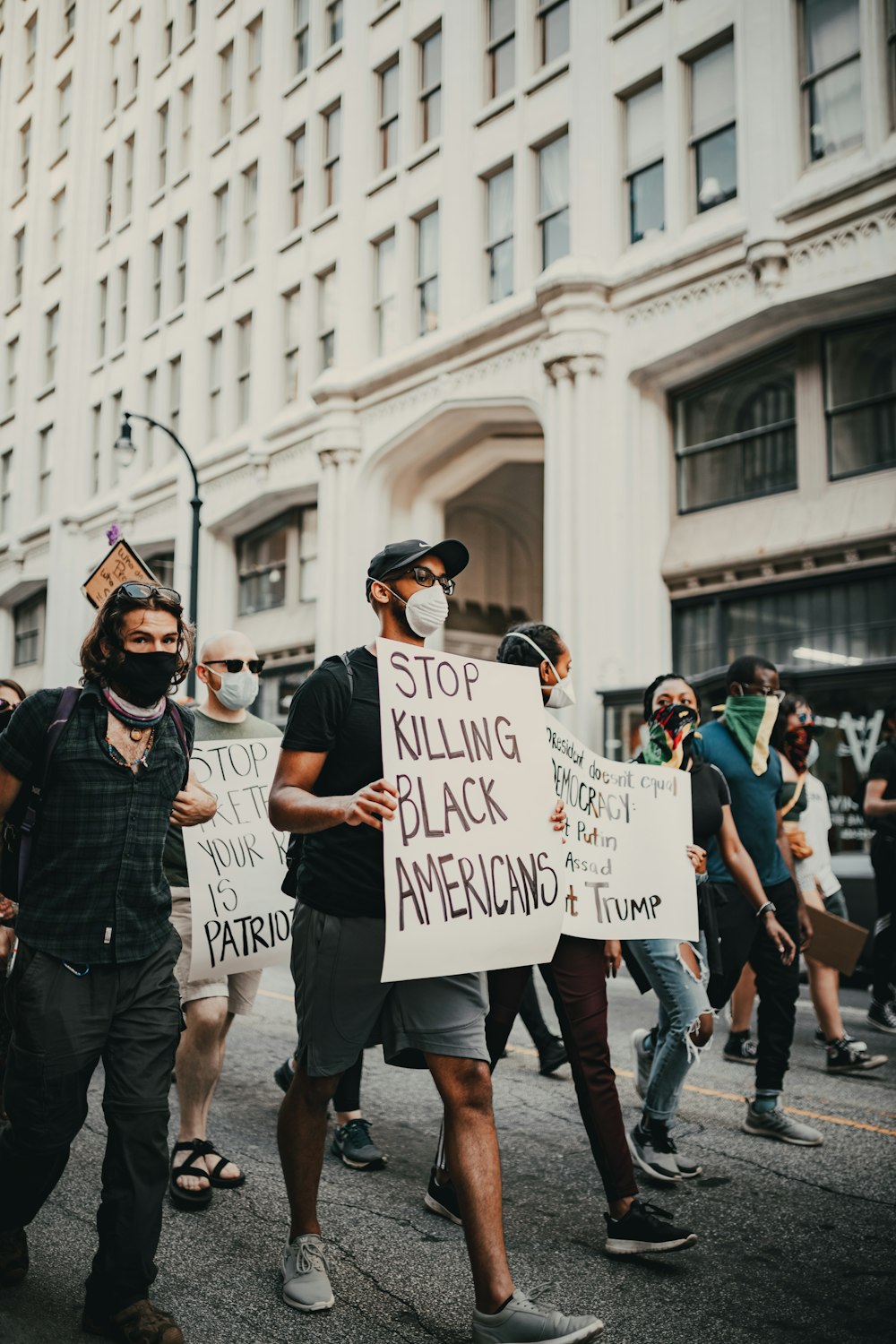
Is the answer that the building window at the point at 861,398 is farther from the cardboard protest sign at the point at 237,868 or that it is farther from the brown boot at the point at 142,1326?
the brown boot at the point at 142,1326

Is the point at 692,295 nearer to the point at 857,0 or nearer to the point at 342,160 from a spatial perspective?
the point at 857,0

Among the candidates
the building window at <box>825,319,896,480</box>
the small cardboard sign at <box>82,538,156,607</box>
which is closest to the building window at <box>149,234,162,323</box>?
the building window at <box>825,319,896,480</box>

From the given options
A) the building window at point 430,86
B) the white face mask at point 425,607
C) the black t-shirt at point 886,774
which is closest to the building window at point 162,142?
the building window at point 430,86

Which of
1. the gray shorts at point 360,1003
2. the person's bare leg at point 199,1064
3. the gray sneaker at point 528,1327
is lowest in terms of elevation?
the gray sneaker at point 528,1327

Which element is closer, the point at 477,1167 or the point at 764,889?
the point at 477,1167

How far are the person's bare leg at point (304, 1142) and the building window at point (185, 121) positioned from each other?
1089 inches

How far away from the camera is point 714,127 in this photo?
618 inches

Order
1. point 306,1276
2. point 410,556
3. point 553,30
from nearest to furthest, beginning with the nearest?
1. point 306,1276
2. point 410,556
3. point 553,30

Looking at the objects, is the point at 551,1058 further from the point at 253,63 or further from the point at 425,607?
the point at 253,63

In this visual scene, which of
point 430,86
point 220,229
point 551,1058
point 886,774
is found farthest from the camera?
point 220,229

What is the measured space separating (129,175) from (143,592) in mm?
30426

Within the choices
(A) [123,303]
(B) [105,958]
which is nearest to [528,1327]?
(B) [105,958]

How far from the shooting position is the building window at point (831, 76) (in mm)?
14078

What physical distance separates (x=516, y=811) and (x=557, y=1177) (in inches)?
72.7
